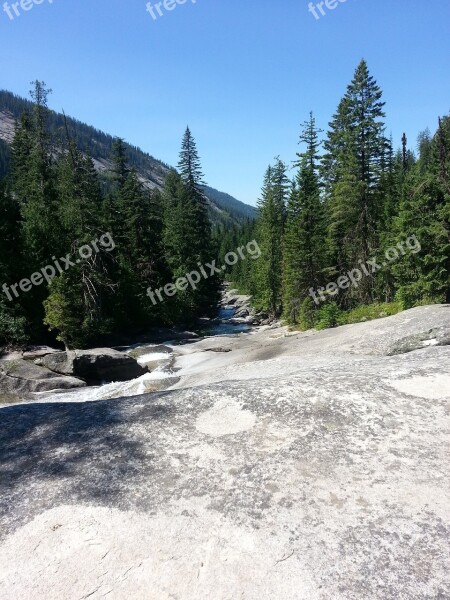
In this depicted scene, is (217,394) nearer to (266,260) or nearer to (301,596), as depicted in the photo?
(301,596)

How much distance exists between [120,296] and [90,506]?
32.0 metres

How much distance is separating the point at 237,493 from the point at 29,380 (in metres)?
18.3

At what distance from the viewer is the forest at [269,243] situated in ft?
90.1

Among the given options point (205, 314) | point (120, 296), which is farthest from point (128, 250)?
point (205, 314)

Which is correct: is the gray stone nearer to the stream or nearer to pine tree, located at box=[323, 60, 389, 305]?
the stream

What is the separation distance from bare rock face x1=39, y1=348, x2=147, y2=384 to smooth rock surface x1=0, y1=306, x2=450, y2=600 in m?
15.8

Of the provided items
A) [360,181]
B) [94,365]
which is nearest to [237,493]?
[94,365]

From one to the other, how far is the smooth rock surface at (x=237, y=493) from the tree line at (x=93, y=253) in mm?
24084

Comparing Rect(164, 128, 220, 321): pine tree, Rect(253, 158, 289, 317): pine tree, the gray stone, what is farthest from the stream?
Rect(253, 158, 289, 317): pine tree

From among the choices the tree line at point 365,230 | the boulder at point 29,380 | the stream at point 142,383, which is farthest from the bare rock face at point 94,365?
the tree line at point 365,230

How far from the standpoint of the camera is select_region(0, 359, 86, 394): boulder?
63.1ft

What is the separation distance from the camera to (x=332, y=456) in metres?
4.91

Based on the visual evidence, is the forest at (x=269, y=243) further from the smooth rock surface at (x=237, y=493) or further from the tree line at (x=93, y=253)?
the smooth rock surface at (x=237, y=493)

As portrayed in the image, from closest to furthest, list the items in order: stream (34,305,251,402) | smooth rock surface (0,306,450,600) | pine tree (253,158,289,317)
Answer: smooth rock surface (0,306,450,600), stream (34,305,251,402), pine tree (253,158,289,317)
